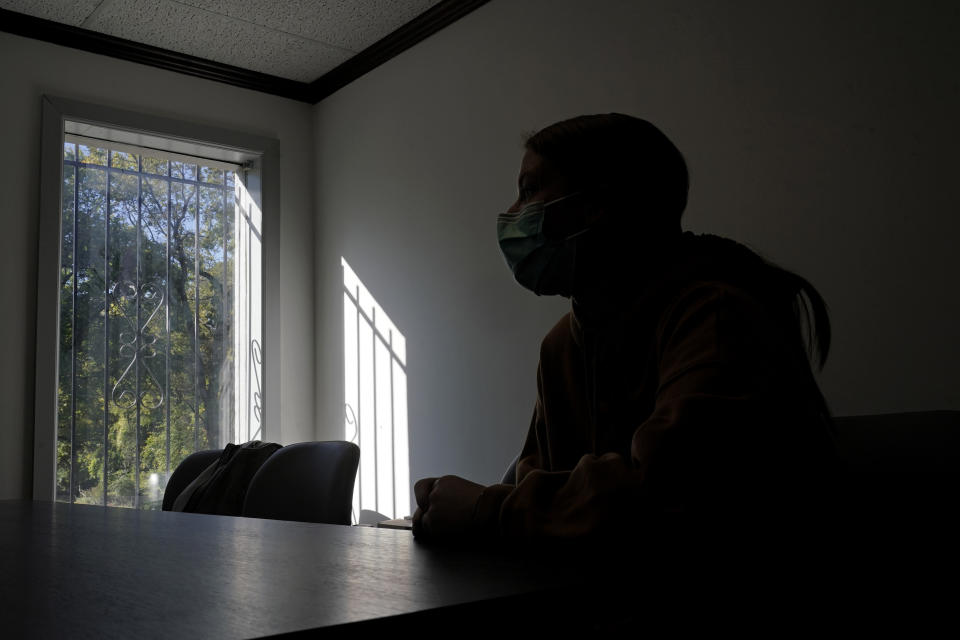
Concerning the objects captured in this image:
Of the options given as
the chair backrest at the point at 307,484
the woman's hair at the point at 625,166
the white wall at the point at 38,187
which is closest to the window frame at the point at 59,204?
the white wall at the point at 38,187

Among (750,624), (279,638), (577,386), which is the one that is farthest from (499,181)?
(279,638)

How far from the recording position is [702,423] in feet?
2.78

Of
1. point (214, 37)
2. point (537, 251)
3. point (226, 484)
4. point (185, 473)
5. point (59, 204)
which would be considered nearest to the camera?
point (537, 251)

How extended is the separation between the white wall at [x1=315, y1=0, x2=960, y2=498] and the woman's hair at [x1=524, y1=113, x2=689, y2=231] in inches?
46.5

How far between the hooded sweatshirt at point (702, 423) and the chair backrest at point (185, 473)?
2086mm

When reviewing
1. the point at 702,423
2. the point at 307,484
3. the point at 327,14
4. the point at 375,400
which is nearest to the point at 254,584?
the point at 702,423

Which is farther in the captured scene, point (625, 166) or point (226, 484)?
point (226, 484)

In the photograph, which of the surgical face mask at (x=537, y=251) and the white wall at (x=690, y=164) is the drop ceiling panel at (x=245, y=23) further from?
the surgical face mask at (x=537, y=251)

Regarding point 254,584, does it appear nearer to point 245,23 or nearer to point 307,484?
point 307,484

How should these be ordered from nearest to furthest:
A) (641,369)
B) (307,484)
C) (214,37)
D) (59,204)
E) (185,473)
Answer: (641,369) → (307,484) → (185,473) → (59,204) → (214,37)

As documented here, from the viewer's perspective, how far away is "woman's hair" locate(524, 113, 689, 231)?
3.80ft

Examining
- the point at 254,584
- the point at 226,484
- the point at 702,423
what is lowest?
the point at 226,484

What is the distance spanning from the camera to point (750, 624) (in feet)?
2.44

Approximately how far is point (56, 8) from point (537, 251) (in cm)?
349
